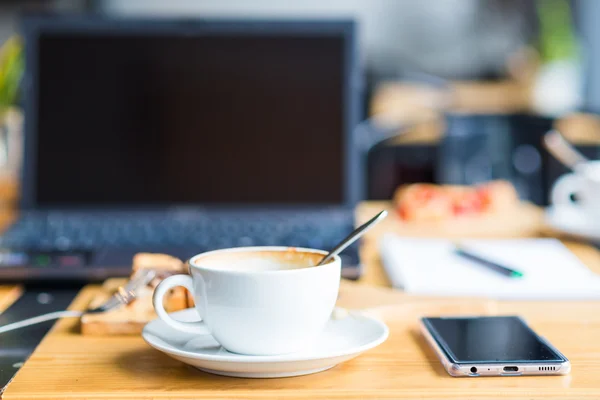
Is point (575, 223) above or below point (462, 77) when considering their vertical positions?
below

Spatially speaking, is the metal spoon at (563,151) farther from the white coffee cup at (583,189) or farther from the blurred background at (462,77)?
the blurred background at (462,77)

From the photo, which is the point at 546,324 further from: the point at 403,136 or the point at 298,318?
the point at 403,136

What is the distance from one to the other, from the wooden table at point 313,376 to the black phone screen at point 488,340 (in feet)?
0.04

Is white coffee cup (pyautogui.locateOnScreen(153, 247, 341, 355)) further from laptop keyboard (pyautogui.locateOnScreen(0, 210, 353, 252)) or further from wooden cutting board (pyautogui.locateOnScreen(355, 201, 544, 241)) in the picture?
wooden cutting board (pyautogui.locateOnScreen(355, 201, 544, 241))

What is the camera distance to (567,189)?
0.88 m

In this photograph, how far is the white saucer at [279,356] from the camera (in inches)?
15.0

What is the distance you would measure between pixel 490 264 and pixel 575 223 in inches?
11.1

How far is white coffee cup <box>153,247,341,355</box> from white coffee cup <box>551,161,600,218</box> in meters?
0.53

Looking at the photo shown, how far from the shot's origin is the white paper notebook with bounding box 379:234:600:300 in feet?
1.90

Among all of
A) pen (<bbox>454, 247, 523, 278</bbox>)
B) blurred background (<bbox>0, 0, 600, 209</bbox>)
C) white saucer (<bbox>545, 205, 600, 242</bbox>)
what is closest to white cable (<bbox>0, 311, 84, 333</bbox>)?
pen (<bbox>454, 247, 523, 278</bbox>)

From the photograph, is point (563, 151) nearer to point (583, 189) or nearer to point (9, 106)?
point (583, 189)

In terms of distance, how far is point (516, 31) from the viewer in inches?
154

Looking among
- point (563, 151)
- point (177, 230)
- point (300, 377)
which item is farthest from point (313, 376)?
point (563, 151)

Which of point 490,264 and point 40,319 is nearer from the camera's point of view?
point 40,319
